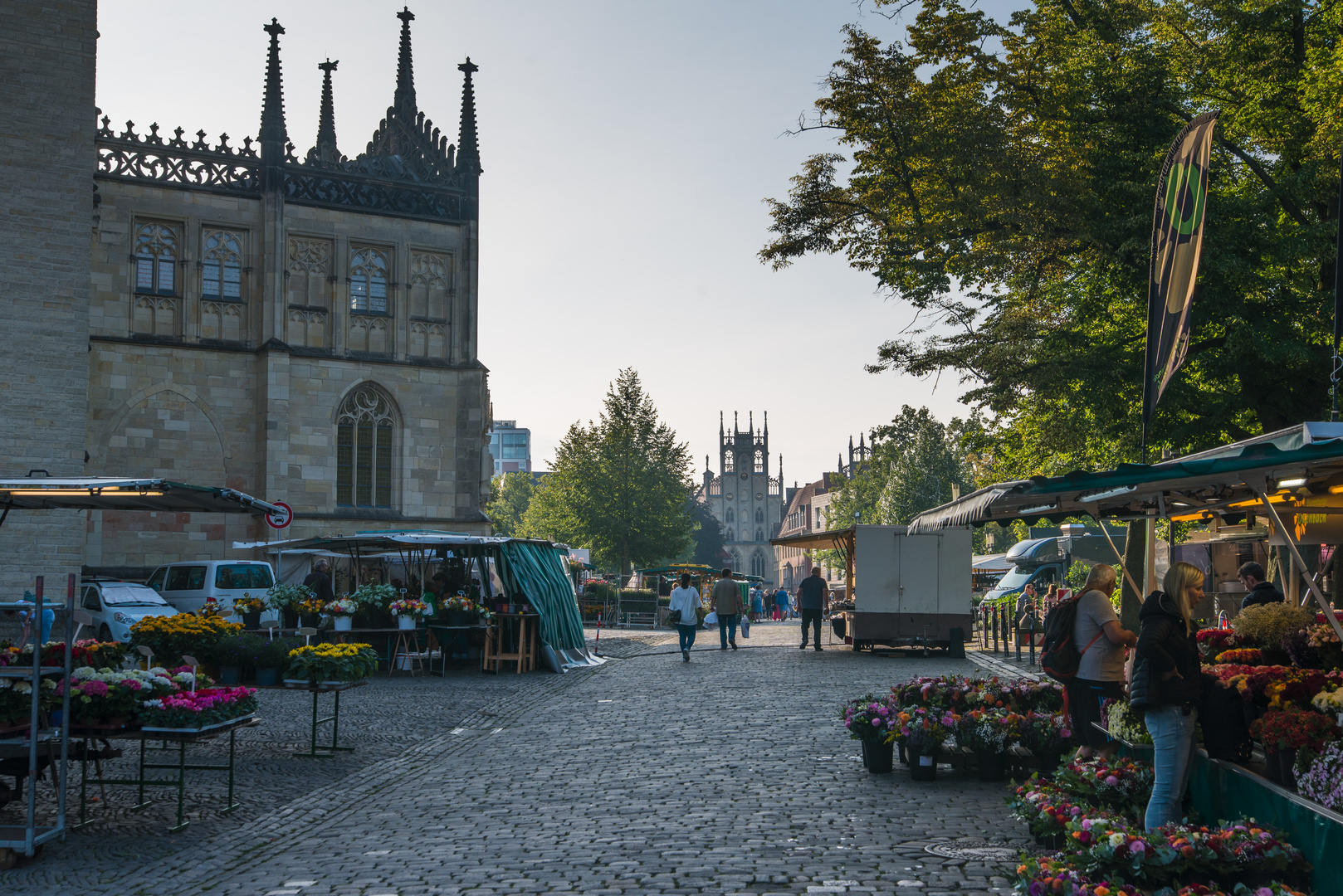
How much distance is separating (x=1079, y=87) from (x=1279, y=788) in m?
13.3

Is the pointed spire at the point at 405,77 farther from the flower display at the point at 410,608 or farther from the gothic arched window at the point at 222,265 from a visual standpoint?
the flower display at the point at 410,608

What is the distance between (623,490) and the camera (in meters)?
54.2

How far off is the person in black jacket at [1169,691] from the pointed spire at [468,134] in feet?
99.2

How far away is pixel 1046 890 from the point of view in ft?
16.8

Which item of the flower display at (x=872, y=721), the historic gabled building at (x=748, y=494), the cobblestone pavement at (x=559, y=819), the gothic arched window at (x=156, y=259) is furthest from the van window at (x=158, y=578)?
the historic gabled building at (x=748, y=494)

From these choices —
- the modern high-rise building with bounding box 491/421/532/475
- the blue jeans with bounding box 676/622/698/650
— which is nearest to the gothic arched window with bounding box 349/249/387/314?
the blue jeans with bounding box 676/622/698/650

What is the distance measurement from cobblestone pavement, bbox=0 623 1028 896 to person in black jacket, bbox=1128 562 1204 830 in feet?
3.24

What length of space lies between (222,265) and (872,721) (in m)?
27.0

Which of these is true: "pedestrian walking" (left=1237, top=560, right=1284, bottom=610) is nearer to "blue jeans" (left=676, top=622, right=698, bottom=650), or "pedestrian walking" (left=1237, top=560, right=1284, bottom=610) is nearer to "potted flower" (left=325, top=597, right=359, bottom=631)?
"blue jeans" (left=676, top=622, right=698, bottom=650)

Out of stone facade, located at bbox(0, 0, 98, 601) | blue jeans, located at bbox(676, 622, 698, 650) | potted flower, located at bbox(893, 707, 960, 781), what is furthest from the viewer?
stone facade, located at bbox(0, 0, 98, 601)

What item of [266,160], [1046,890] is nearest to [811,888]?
[1046,890]

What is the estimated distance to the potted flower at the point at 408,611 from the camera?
19.6 metres

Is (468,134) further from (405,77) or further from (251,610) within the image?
(251,610)

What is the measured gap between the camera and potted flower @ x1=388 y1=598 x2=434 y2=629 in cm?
1955
